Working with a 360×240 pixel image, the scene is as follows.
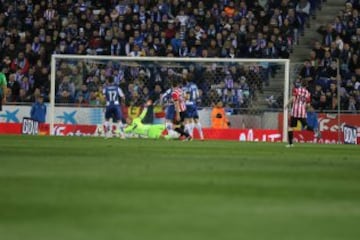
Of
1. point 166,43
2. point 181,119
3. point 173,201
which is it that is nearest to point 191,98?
point 181,119

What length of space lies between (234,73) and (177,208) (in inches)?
912

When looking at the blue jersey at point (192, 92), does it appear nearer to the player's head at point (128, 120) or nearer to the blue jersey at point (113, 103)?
the player's head at point (128, 120)

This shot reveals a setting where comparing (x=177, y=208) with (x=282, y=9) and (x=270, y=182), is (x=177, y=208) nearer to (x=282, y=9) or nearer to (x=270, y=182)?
(x=270, y=182)

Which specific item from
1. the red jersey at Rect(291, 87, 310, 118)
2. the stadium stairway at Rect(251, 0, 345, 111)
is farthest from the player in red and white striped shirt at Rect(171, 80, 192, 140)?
the stadium stairway at Rect(251, 0, 345, 111)

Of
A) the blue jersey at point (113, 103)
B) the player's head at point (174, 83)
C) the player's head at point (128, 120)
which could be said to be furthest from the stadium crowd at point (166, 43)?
the blue jersey at point (113, 103)

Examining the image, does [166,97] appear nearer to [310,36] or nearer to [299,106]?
[299,106]

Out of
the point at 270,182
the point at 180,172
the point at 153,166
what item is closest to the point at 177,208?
the point at 270,182

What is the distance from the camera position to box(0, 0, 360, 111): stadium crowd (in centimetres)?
2964

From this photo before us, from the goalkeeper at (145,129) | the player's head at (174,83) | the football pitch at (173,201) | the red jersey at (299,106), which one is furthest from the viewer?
the goalkeeper at (145,129)

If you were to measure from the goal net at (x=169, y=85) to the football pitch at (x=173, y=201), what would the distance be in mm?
15950

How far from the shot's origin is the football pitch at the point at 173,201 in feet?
18.7

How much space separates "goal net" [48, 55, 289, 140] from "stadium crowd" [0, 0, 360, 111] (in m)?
0.04

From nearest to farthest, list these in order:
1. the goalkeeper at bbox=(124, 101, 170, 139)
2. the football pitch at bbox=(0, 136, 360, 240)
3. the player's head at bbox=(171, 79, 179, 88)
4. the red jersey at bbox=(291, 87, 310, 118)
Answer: the football pitch at bbox=(0, 136, 360, 240), the red jersey at bbox=(291, 87, 310, 118), the player's head at bbox=(171, 79, 179, 88), the goalkeeper at bbox=(124, 101, 170, 139)

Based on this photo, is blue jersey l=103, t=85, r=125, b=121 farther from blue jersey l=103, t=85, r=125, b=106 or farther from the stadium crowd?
the stadium crowd
